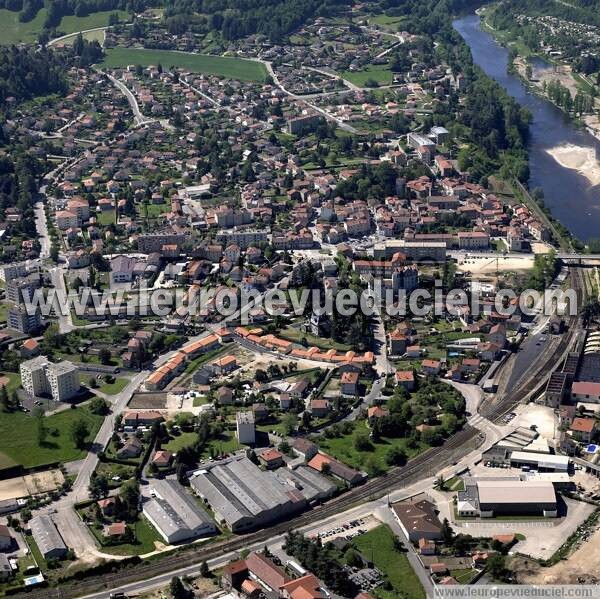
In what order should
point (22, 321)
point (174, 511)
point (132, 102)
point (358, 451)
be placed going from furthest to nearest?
point (132, 102), point (22, 321), point (358, 451), point (174, 511)

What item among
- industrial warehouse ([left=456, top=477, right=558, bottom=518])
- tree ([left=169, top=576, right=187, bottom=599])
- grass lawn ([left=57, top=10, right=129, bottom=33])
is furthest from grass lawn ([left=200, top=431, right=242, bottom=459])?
grass lawn ([left=57, top=10, right=129, bottom=33])

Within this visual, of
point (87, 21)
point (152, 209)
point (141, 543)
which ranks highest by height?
point (87, 21)

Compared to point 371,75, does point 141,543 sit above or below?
below

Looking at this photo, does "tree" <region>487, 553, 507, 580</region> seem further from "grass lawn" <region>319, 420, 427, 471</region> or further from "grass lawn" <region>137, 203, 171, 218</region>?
"grass lawn" <region>137, 203, 171, 218</region>

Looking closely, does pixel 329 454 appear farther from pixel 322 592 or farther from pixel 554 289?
pixel 554 289

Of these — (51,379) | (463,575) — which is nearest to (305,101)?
(51,379)

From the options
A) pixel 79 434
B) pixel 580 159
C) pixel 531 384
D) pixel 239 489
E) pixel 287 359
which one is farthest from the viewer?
pixel 580 159

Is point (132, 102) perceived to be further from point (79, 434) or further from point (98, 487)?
point (98, 487)

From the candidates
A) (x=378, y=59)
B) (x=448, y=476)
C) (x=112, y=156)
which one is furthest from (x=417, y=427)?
(x=378, y=59)
